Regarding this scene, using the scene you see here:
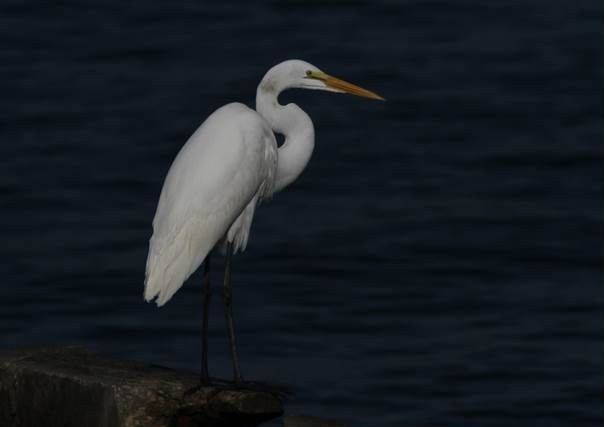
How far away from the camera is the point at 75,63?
18.6m


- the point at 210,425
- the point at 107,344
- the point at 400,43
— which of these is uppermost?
the point at 400,43

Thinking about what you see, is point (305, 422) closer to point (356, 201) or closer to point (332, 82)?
point (332, 82)

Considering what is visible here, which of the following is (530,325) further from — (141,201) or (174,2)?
(174,2)

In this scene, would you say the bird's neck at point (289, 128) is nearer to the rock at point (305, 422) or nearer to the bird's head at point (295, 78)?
the bird's head at point (295, 78)

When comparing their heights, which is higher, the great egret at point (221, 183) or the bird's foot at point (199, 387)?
the great egret at point (221, 183)

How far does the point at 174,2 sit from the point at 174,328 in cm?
785

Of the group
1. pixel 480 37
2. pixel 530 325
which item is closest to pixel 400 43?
pixel 480 37

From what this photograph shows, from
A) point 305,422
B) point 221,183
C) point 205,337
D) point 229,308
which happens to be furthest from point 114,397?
point 229,308

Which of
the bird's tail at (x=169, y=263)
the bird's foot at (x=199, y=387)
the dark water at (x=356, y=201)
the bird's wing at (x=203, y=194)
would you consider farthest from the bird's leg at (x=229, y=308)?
the dark water at (x=356, y=201)

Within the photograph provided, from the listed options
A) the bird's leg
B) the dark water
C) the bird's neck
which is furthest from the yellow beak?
the dark water

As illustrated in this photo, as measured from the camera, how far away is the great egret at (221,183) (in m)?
7.18

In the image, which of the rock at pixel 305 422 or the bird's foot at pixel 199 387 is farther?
the bird's foot at pixel 199 387

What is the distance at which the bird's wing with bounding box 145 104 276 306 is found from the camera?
7156 millimetres

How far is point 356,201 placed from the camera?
15.5 m
